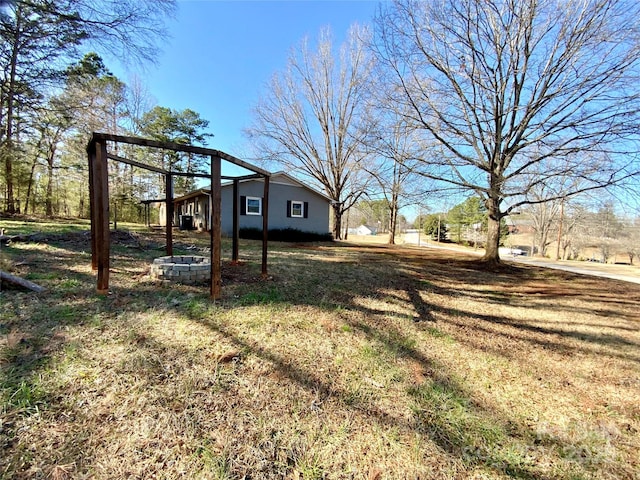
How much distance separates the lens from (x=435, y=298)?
15.3ft

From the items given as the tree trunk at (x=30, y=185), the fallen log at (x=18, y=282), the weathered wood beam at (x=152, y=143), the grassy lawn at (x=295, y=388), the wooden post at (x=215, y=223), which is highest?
the tree trunk at (x=30, y=185)

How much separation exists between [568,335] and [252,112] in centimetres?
1755

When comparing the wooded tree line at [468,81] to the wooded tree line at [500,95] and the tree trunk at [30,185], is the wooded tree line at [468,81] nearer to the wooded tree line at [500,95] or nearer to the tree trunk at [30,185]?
the wooded tree line at [500,95]

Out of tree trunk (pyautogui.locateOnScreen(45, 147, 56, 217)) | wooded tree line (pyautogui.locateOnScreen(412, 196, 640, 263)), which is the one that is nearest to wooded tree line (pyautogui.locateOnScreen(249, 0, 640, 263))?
wooded tree line (pyautogui.locateOnScreen(412, 196, 640, 263))

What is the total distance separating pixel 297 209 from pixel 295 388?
13603mm

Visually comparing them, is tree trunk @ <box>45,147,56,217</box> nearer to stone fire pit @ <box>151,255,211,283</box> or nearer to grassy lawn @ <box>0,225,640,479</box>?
grassy lawn @ <box>0,225,640,479</box>

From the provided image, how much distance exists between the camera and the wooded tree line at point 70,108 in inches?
198

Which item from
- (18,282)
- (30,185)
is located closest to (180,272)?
(18,282)

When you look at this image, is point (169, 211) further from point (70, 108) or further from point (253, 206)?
point (253, 206)

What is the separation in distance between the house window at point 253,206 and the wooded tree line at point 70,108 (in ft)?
17.5

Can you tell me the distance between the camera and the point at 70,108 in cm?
693

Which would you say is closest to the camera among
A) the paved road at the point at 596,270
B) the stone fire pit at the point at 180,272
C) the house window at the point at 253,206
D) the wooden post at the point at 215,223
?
the wooden post at the point at 215,223

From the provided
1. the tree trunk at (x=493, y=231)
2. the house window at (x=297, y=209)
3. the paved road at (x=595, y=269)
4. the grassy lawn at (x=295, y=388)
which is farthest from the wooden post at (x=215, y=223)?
the house window at (x=297, y=209)

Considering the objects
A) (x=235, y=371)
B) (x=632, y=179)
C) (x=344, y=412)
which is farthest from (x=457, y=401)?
(x=632, y=179)
